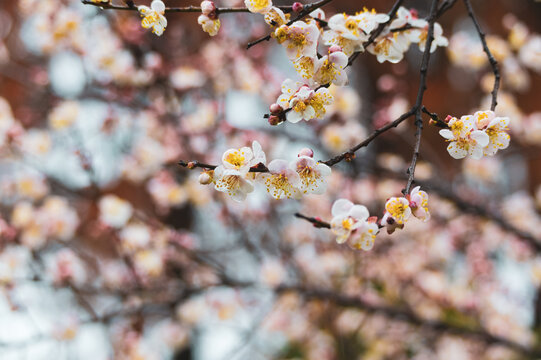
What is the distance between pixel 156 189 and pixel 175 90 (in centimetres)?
58

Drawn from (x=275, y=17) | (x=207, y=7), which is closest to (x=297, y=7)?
(x=275, y=17)

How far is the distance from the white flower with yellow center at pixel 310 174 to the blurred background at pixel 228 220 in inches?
50.0

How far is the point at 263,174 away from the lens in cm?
79

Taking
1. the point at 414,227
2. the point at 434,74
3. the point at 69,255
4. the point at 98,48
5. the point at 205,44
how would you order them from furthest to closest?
the point at 434,74, the point at 205,44, the point at 414,227, the point at 98,48, the point at 69,255

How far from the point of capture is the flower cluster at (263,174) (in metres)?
0.75

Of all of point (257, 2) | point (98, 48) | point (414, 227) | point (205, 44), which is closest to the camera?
point (257, 2)

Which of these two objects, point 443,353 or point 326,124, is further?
point 443,353

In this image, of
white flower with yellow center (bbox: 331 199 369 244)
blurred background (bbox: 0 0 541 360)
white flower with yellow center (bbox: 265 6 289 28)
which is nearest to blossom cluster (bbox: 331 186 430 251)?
white flower with yellow center (bbox: 331 199 369 244)

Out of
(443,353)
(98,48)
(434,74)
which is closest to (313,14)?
(98,48)

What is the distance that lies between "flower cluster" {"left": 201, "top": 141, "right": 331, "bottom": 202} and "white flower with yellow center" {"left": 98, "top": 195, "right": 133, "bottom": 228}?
1346 mm

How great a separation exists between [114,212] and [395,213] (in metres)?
1.62

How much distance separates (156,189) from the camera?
8.73ft

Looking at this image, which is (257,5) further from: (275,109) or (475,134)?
(475,134)

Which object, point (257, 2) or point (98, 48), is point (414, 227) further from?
point (257, 2)
